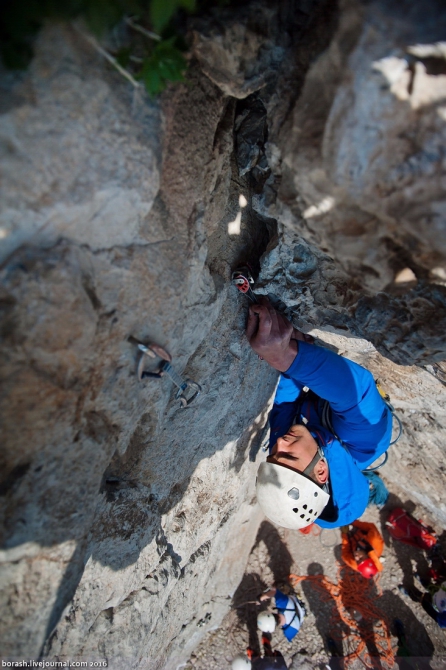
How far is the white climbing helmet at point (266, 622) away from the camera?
3609 mm

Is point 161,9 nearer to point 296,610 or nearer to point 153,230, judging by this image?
point 153,230

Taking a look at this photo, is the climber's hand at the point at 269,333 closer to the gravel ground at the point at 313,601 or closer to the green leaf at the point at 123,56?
the green leaf at the point at 123,56

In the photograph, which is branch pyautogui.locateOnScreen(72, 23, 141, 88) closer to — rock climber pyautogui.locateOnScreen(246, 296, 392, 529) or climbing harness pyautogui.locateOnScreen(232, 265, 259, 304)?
climbing harness pyautogui.locateOnScreen(232, 265, 259, 304)

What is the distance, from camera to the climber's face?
250 centimetres

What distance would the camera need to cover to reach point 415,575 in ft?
13.2

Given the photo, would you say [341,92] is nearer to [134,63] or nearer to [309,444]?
[134,63]


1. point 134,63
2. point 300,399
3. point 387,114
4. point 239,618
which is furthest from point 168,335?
point 239,618

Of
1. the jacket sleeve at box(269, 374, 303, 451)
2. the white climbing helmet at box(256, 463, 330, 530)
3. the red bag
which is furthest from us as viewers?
the red bag

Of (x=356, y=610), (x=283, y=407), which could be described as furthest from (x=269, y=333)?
(x=356, y=610)

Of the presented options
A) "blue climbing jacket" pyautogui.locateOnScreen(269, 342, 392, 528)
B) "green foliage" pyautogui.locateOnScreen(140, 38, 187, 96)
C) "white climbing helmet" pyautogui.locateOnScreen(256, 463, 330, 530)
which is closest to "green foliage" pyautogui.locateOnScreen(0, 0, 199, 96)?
"green foliage" pyautogui.locateOnScreen(140, 38, 187, 96)

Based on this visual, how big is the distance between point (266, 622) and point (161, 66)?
4699 millimetres

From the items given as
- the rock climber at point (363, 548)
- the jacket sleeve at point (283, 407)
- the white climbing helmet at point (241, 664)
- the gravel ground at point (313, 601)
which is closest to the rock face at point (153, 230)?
the jacket sleeve at point (283, 407)

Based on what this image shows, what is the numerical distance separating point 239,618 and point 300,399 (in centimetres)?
283

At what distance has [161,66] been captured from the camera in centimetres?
89
